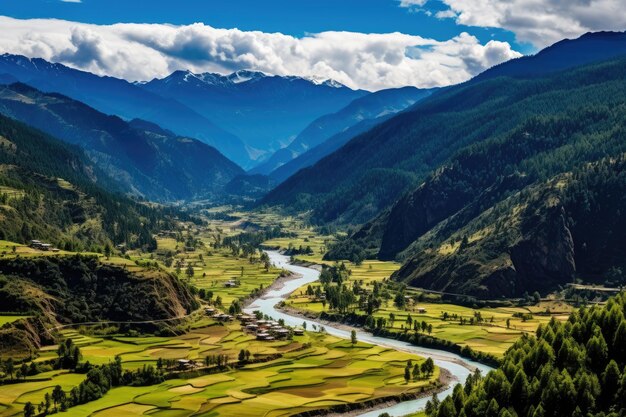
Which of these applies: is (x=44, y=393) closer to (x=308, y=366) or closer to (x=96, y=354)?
(x=96, y=354)

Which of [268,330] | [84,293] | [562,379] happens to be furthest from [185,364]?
[562,379]

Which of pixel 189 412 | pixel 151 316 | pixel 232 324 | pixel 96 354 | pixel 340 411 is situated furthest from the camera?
pixel 232 324

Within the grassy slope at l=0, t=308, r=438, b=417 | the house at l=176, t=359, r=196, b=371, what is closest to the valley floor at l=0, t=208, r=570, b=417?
the grassy slope at l=0, t=308, r=438, b=417

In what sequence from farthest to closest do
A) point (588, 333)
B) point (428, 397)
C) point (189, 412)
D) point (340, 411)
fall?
point (428, 397), point (340, 411), point (189, 412), point (588, 333)

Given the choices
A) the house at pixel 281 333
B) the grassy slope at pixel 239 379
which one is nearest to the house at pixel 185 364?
the grassy slope at pixel 239 379

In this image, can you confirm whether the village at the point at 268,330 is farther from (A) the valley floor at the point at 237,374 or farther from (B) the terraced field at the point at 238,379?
(B) the terraced field at the point at 238,379

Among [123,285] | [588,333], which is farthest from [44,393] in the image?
[588,333]
